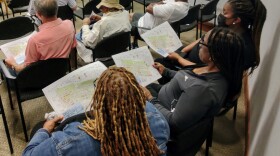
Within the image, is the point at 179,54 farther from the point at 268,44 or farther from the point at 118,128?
the point at 118,128

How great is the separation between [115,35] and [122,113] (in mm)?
1681

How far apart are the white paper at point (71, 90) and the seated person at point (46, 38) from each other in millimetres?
630

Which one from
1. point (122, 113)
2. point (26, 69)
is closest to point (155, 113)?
point (122, 113)

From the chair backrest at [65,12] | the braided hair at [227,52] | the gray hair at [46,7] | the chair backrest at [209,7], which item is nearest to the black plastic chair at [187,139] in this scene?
the braided hair at [227,52]

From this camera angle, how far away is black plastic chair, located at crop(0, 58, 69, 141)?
222 centimetres

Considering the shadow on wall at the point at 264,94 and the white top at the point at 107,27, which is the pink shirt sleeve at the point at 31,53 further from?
the shadow on wall at the point at 264,94

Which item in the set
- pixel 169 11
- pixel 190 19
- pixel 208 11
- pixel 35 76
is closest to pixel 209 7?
pixel 208 11

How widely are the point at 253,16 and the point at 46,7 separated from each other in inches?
63.3

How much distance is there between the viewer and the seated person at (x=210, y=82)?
1.55 meters

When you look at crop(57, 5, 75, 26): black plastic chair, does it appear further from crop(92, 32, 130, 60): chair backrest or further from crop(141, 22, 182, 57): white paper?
crop(141, 22, 182, 57): white paper

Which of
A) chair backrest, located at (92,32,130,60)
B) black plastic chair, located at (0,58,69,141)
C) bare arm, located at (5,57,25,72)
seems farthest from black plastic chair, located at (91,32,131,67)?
bare arm, located at (5,57,25,72)

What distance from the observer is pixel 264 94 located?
2.31 meters

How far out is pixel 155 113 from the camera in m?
1.34

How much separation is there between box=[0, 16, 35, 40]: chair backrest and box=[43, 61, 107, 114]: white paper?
4.86ft
